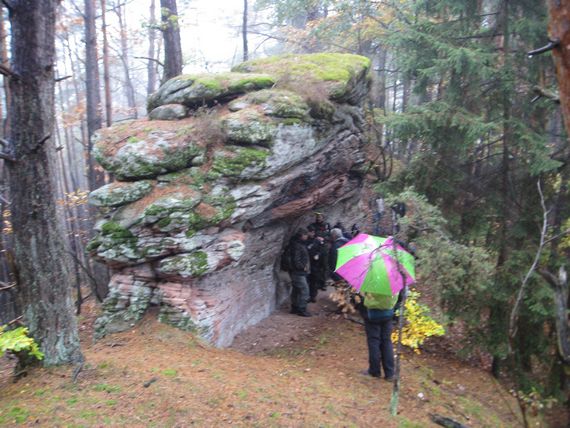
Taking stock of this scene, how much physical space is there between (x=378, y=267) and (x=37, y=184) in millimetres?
4564

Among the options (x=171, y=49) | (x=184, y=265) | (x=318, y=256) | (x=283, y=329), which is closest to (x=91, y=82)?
(x=171, y=49)

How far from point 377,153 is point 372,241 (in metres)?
8.39

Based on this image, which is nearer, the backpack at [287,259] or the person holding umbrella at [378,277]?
the person holding umbrella at [378,277]

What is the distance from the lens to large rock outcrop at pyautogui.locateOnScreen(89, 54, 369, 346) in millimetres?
7727

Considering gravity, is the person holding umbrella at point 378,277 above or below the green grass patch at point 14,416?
above

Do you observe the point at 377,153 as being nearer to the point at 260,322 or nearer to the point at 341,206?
the point at 341,206

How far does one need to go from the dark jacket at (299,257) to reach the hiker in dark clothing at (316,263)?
35 cm

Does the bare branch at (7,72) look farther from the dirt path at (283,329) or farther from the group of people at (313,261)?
the group of people at (313,261)

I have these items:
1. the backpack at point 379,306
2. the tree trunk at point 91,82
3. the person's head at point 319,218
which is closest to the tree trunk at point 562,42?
the backpack at point 379,306

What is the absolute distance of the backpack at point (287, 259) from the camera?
10.5 metres

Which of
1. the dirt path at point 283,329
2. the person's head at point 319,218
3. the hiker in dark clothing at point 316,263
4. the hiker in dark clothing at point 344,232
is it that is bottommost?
the dirt path at point 283,329

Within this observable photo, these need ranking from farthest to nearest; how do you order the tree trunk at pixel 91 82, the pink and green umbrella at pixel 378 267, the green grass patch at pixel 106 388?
the tree trunk at pixel 91 82, the pink and green umbrella at pixel 378 267, the green grass patch at pixel 106 388

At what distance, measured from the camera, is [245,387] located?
6051 mm

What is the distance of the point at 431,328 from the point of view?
23.9ft
